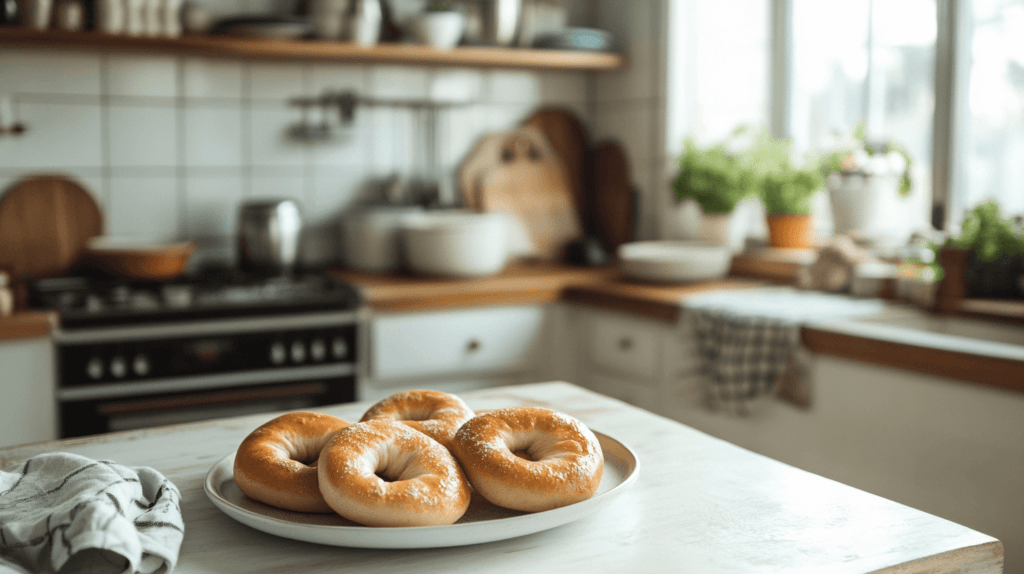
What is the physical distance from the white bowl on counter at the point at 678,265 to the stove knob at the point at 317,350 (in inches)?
35.8

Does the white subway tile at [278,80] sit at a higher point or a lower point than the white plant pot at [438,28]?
lower

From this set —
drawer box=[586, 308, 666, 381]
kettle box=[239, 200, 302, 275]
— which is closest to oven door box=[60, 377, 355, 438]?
kettle box=[239, 200, 302, 275]

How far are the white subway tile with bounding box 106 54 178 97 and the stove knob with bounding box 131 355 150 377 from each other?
932 millimetres

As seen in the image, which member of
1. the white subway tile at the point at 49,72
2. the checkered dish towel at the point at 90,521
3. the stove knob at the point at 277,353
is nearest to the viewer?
the checkered dish towel at the point at 90,521

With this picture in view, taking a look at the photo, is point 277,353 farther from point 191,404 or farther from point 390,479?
point 390,479

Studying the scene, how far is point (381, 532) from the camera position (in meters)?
0.63

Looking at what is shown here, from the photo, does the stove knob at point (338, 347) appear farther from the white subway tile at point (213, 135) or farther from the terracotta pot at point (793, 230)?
the terracotta pot at point (793, 230)

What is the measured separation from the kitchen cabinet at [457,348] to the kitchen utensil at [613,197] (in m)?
0.60

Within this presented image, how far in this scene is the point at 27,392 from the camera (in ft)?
6.39

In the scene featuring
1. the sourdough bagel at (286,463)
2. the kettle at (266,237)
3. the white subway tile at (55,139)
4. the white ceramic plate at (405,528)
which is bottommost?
the white ceramic plate at (405,528)

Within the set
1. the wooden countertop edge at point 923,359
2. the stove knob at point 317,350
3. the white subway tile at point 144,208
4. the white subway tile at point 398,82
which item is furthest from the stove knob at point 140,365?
the wooden countertop edge at point 923,359

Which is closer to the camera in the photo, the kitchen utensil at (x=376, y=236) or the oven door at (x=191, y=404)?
the oven door at (x=191, y=404)

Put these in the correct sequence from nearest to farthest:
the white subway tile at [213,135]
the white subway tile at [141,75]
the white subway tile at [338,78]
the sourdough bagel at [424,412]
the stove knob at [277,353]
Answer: the sourdough bagel at [424,412], the stove knob at [277,353], the white subway tile at [141,75], the white subway tile at [213,135], the white subway tile at [338,78]

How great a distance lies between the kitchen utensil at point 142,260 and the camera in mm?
2355
